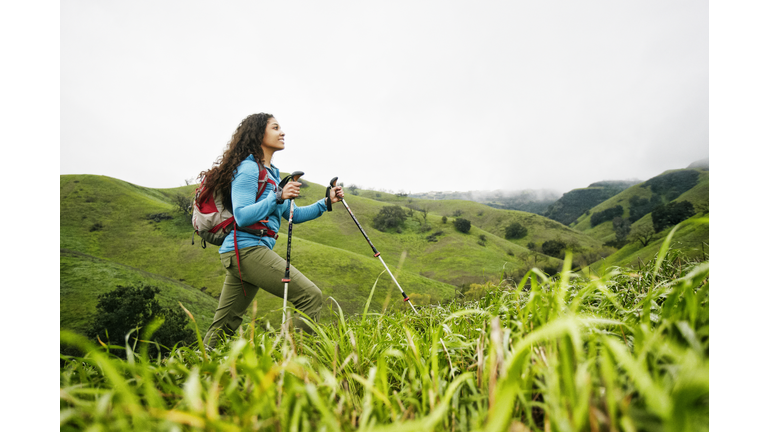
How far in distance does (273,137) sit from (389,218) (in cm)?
6106

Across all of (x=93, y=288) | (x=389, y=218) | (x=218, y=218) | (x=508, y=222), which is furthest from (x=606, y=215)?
(x=93, y=288)

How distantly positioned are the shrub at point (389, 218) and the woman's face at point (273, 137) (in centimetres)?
5862

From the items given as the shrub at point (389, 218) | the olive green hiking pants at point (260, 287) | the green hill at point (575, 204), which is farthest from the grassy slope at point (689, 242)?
the green hill at point (575, 204)

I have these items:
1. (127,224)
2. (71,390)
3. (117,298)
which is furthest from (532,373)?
(127,224)

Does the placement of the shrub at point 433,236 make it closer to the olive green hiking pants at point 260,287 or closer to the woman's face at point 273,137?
the woman's face at point 273,137

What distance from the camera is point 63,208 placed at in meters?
43.0

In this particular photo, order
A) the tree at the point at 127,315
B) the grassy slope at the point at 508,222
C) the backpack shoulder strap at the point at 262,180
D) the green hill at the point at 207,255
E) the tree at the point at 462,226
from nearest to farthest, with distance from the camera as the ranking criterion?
1. the backpack shoulder strap at the point at 262,180
2. the tree at the point at 127,315
3. the green hill at the point at 207,255
4. the tree at the point at 462,226
5. the grassy slope at the point at 508,222

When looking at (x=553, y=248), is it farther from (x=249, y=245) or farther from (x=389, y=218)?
(x=249, y=245)

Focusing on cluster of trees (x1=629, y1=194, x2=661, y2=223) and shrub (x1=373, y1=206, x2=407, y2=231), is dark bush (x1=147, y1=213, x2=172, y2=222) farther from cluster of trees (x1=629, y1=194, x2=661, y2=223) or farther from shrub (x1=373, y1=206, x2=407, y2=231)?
cluster of trees (x1=629, y1=194, x2=661, y2=223)

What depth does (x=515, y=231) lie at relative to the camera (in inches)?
3280

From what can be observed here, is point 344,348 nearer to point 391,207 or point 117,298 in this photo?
point 117,298

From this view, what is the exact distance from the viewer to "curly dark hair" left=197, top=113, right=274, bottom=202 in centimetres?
366

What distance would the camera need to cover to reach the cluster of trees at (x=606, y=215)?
338 feet

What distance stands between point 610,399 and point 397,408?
0.89m
